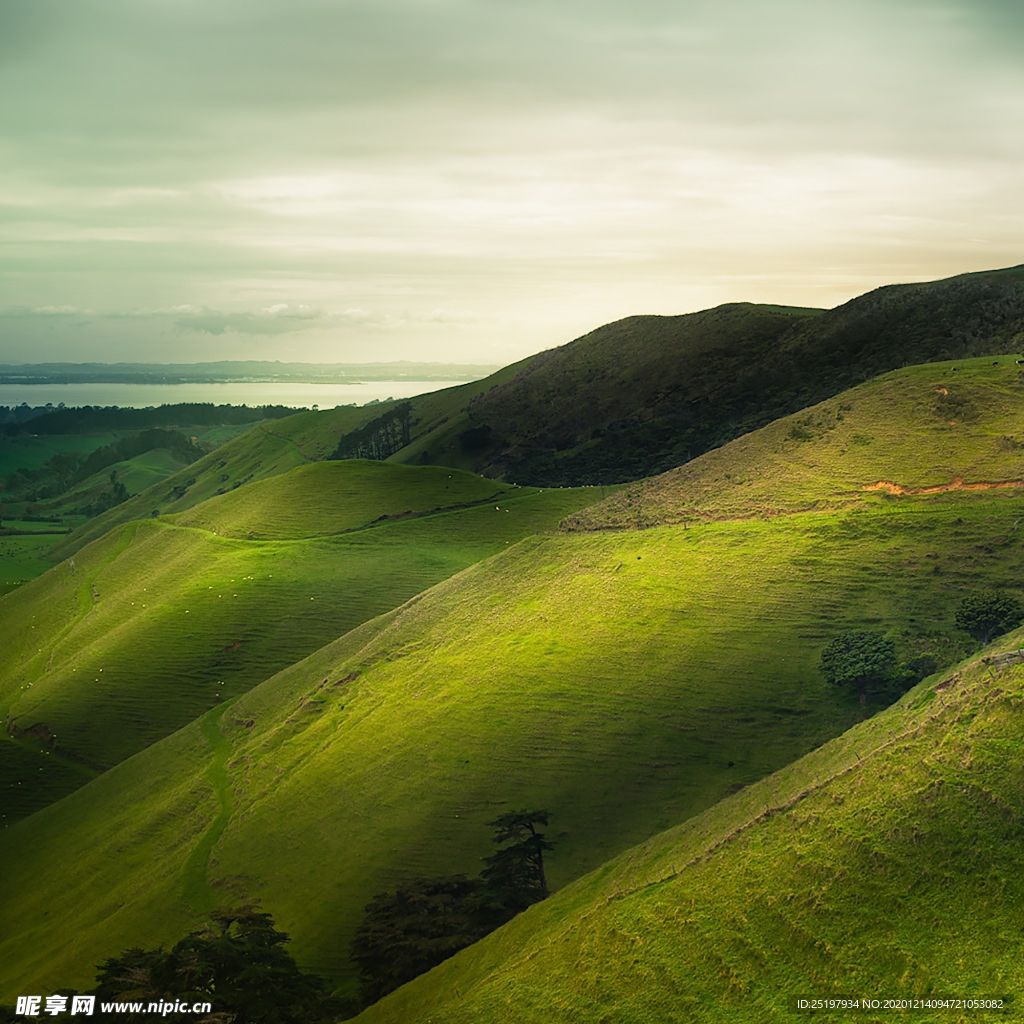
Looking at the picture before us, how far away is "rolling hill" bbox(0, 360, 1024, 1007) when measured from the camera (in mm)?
44375

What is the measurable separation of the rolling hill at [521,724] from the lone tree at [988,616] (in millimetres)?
893

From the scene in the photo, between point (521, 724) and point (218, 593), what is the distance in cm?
5728

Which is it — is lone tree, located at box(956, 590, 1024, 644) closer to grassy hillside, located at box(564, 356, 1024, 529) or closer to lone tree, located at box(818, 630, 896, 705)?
lone tree, located at box(818, 630, 896, 705)

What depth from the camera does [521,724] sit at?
51188 millimetres

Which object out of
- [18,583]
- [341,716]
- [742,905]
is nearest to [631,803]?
[742,905]

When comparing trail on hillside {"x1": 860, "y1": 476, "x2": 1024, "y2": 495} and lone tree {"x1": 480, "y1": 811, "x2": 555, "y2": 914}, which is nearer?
lone tree {"x1": 480, "y1": 811, "x2": 555, "y2": 914}

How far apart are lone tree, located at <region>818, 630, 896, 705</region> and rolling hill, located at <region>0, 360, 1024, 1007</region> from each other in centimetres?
71

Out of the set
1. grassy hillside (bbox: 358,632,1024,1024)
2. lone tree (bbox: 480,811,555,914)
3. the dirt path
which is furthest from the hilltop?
grassy hillside (bbox: 358,632,1024,1024)

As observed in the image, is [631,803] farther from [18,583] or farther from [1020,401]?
[18,583]

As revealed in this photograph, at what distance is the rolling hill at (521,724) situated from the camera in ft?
146

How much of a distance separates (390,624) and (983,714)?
161 feet

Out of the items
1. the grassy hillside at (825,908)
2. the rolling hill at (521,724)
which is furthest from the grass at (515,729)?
the grassy hillside at (825,908)

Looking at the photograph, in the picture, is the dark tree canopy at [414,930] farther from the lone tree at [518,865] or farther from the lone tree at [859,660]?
the lone tree at [859,660]

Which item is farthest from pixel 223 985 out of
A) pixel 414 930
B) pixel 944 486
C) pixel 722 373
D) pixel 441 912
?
pixel 722 373
